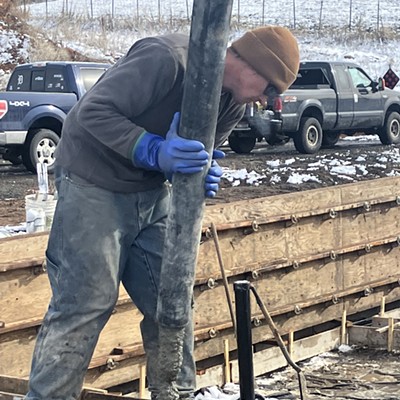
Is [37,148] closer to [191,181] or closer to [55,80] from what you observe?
[55,80]

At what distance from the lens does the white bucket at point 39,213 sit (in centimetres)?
704

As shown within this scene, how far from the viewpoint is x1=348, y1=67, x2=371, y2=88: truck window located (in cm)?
2062

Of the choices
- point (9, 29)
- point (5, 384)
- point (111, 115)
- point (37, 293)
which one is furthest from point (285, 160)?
point (9, 29)

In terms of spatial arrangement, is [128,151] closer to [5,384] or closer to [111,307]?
[111,307]

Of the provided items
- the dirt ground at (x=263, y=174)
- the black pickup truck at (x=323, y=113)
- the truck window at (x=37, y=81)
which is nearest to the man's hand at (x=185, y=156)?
the dirt ground at (x=263, y=174)

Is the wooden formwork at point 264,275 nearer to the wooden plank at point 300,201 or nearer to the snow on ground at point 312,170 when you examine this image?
the wooden plank at point 300,201

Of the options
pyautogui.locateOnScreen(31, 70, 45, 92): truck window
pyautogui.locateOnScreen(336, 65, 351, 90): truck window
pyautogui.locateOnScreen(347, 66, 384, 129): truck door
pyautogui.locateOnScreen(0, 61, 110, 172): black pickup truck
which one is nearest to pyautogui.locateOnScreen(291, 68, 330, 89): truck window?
pyautogui.locateOnScreen(336, 65, 351, 90): truck window

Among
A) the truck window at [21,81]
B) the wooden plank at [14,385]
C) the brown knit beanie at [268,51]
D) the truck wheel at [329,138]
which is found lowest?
the truck wheel at [329,138]

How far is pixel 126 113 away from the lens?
356cm

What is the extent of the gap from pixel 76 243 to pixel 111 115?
1.76 feet

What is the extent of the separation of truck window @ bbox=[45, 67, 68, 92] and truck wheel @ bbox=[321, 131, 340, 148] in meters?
6.65

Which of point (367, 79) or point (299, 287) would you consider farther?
point (367, 79)

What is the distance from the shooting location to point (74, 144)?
3764 mm

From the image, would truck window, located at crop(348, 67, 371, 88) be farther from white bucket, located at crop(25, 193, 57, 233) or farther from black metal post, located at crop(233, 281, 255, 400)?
black metal post, located at crop(233, 281, 255, 400)
